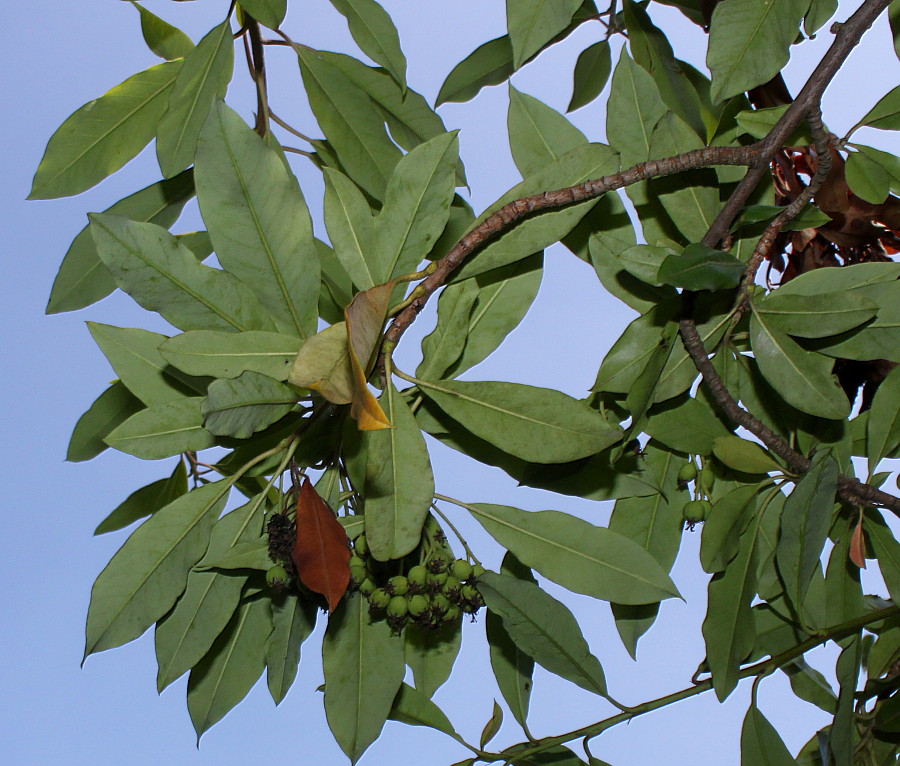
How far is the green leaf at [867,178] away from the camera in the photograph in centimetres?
83

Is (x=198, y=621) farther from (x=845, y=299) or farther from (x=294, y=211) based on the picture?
(x=845, y=299)

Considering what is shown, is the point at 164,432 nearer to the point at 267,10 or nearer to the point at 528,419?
the point at 528,419

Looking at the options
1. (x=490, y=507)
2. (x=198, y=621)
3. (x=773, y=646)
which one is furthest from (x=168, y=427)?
(x=773, y=646)

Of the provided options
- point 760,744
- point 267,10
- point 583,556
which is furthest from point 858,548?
point 267,10

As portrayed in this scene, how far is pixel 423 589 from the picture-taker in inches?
Result: 33.7

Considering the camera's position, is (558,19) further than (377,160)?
No

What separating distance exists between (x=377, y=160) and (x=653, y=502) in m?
0.57

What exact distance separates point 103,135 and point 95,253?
0.52 ft

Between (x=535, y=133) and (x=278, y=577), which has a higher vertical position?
(x=535, y=133)

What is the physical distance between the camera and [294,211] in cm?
76

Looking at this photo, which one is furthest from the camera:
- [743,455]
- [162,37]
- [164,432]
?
[162,37]

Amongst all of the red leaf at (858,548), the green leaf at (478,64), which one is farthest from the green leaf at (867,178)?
the green leaf at (478,64)

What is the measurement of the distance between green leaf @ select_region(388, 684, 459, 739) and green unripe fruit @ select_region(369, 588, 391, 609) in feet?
0.57

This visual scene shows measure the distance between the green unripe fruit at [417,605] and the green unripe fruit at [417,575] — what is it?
0.02 m
